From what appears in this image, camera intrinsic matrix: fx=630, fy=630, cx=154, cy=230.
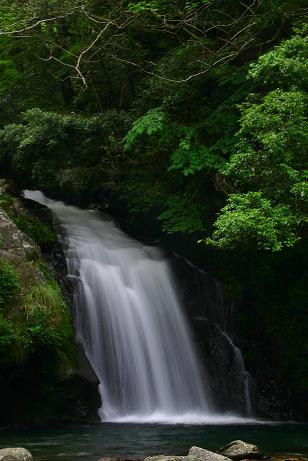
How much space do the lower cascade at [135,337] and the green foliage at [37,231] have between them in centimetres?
59

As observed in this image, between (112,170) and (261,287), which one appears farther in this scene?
(112,170)

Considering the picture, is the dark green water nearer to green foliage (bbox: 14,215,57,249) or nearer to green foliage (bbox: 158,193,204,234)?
green foliage (bbox: 14,215,57,249)

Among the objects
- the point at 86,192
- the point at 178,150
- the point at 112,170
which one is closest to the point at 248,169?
the point at 178,150

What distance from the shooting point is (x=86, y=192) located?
701 inches

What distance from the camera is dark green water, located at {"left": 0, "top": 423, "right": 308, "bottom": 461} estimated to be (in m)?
8.18

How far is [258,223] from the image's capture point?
9297 mm

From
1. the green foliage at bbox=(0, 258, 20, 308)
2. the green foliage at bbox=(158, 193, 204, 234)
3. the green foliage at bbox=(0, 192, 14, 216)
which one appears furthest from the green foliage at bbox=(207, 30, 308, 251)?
the green foliage at bbox=(0, 192, 14, 216)

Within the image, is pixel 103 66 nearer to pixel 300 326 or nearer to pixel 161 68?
pixel 161 68

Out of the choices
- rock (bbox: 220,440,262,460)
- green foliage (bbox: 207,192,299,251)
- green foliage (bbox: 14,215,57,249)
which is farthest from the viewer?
green foliage (bbox: 14,215,57,249)

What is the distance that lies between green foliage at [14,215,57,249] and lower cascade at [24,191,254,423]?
587mm

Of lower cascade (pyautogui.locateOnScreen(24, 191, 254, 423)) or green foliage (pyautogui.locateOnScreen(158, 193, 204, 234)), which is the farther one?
green foliage (pyautogui.locateOnScreen(158, 193, 204, 234))

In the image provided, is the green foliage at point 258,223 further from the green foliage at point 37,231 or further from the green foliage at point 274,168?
the green foliage at point 37,231

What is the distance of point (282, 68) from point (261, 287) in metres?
5.75

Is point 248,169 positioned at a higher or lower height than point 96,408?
higher
